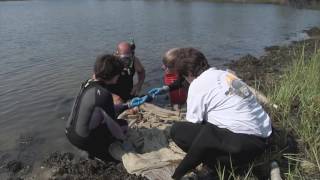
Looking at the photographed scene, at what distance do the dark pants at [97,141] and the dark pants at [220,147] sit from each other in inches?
55.6

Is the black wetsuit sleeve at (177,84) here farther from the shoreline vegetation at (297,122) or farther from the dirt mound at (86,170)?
the dirt mound at (86,170)

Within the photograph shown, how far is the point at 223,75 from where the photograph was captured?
4477mm

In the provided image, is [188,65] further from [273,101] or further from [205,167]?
[273,101]

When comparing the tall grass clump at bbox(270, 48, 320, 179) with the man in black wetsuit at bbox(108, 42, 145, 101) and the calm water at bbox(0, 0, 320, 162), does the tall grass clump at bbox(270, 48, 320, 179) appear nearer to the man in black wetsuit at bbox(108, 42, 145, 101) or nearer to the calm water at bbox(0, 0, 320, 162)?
the man in black wetsuit at bbox(108, 42, 145, 101)

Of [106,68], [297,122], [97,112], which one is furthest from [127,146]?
[297,122]

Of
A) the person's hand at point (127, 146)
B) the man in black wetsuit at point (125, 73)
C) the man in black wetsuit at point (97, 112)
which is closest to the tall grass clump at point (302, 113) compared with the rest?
the person's hand at point (127, 146)

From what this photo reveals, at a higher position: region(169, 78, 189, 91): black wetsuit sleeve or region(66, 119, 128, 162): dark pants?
region(169, 78, 189, 91): black wetsuit sleeve

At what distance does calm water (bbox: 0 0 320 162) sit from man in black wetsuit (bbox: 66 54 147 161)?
1517 mm

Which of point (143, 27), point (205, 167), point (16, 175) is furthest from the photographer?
point (143, 27)

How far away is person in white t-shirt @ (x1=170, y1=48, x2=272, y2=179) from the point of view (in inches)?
173

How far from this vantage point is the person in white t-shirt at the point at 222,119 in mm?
4391

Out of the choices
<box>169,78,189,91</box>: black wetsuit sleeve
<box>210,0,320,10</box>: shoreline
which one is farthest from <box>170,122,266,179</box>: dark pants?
<box>210,0,320,10</box>: shoreline

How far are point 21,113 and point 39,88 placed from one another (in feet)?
6.63

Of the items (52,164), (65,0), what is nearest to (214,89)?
(52,164)
